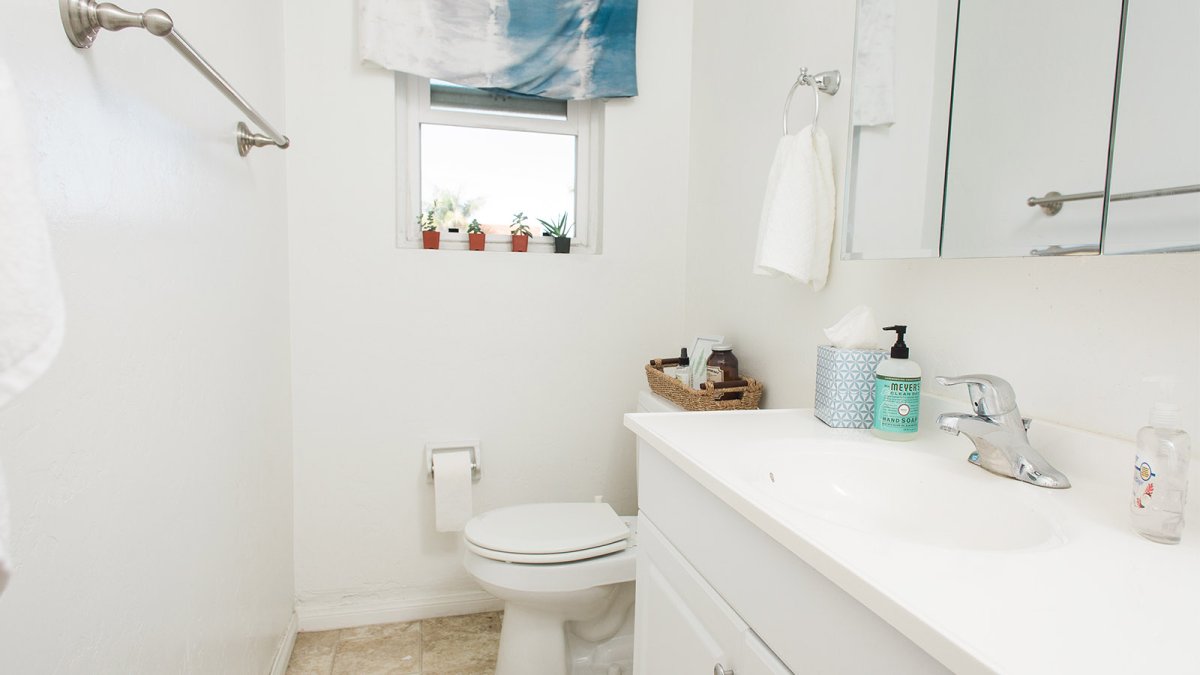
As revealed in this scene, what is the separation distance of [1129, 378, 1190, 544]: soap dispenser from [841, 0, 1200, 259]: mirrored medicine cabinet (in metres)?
0.20

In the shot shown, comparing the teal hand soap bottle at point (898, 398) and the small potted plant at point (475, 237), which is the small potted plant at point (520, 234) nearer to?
the small potted plant at point (475, 237)

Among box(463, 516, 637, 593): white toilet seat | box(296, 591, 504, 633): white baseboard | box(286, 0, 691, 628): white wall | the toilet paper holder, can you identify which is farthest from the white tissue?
box(296, 591, 504, 633): white baseboard

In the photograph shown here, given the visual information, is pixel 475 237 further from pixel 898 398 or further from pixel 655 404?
pixel 898 398

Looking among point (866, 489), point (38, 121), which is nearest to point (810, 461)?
point (866, 489)

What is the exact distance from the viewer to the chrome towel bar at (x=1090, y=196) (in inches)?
27.5

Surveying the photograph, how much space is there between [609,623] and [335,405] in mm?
1041

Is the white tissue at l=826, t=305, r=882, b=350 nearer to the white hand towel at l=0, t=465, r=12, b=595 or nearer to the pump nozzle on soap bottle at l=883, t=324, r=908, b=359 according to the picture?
the pump nozzle on soap bottle at l=883, t=324, r=908, b=359

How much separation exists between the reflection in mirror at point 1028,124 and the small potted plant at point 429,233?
143 centimetres

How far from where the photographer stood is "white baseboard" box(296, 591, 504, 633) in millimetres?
1930

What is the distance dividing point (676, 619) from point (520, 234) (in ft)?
4.50

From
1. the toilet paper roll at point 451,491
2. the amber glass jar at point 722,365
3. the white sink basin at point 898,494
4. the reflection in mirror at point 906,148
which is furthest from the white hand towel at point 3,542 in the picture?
the toilet paper roll at point 451,491

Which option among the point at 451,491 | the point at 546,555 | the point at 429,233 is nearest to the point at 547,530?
the point at 546,555

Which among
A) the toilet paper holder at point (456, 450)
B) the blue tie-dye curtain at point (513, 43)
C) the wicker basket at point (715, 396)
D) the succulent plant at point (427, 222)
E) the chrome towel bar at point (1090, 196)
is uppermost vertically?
the blue tie-dye curtain at point (513, 43)

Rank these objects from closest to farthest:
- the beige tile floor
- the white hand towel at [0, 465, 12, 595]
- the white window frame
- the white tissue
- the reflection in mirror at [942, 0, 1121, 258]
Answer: the white hand towel at [0, 465, 12, 595] → the reflection in mirror at [942, 0, 1121, 258] → the white tissue → the beige tile floor → the white window frame
